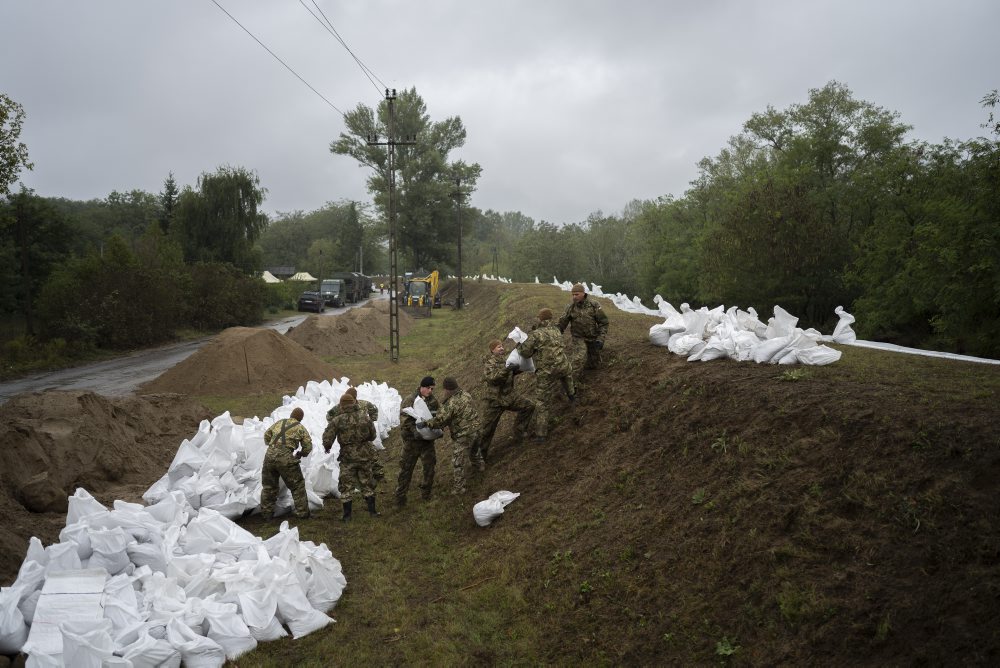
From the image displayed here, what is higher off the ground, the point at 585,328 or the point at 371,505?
the point at 585,328

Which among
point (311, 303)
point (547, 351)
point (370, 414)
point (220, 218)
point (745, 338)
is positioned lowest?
point (311, 303)

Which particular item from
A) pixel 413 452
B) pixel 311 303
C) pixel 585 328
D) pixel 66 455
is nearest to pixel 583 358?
pixel 585 328

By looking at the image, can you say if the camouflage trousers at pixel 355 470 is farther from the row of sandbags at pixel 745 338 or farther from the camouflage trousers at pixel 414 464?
the row of sandbags at pixel 745 338

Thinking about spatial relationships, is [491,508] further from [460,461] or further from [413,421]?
[413,421]

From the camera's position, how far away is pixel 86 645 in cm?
411

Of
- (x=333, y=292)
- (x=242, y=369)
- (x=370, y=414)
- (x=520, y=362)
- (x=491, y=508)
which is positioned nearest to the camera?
(x=491, y=508)

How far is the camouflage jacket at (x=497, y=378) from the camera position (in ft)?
27.3

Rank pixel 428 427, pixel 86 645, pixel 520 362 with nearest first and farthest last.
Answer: pixel 86 645
pixel 428 427
pixel 520 362

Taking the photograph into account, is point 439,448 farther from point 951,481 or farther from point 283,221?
point 283,221

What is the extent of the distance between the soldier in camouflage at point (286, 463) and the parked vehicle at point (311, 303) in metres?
38.7

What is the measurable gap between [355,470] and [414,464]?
0.74m

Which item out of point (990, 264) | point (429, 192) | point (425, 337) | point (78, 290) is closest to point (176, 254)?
point (78, 290)

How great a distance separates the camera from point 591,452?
7.59 m

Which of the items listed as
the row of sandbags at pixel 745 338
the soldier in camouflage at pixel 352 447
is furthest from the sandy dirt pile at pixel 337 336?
the row of sandbags at pixel 745 338
